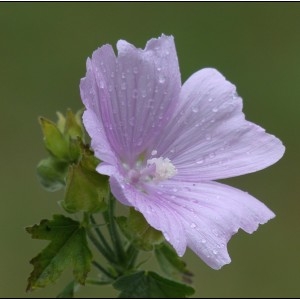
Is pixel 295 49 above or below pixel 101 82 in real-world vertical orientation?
below

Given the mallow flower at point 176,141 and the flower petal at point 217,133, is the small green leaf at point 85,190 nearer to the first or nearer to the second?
the mallow flower at point 176,141

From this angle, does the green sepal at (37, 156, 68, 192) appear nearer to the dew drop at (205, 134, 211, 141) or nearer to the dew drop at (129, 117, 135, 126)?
the dew drop at (129, 117, 135, 126)

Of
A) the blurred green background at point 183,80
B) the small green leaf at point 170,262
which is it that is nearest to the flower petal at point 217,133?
the small green leaf at point 170,262

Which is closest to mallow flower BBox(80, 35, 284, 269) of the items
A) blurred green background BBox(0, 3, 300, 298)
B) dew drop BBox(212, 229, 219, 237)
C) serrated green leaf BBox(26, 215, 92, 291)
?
dew drop BBox(212, 229, 219, 237)

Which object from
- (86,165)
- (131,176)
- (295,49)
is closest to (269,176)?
(295,49)

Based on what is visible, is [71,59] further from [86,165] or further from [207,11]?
[86,165]

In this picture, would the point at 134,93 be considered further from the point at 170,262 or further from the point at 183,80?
the point at 183,80
